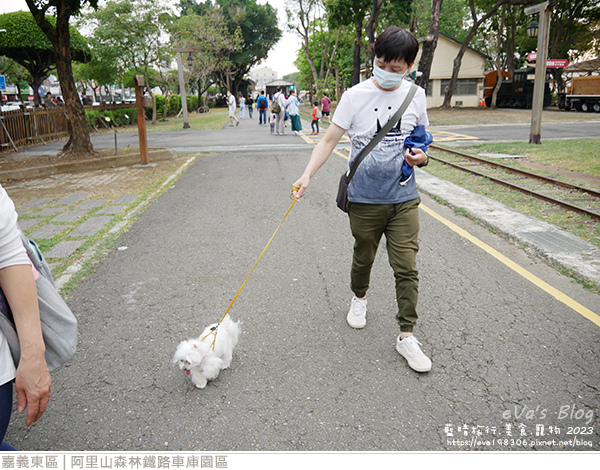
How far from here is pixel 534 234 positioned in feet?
18.0

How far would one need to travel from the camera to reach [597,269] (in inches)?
173

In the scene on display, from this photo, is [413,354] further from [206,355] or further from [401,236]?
[206,355]

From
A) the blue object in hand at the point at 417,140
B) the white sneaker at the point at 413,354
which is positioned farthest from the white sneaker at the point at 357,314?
the blue object in hand at the point at 417,140

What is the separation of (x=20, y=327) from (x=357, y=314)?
244 centimetres

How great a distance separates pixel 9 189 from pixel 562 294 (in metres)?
9.89

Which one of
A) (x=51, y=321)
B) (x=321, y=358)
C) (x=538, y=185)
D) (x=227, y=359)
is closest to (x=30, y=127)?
(x=538, y=185)

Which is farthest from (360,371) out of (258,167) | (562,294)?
(258,167)

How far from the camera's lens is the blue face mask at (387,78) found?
2.71m

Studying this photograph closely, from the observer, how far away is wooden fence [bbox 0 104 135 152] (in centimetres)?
1656

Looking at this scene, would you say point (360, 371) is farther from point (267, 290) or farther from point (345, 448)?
point (267, 290)

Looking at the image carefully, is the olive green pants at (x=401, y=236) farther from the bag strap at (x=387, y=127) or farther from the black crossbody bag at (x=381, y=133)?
the bag strap at (x=387, y=127)

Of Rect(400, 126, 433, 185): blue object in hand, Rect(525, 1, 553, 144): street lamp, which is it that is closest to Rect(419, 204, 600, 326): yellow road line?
Rect(400, 126, 433, 185): blue object in hand

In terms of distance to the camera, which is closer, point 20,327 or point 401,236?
point 20,327

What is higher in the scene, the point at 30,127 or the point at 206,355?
the point at 30,127
